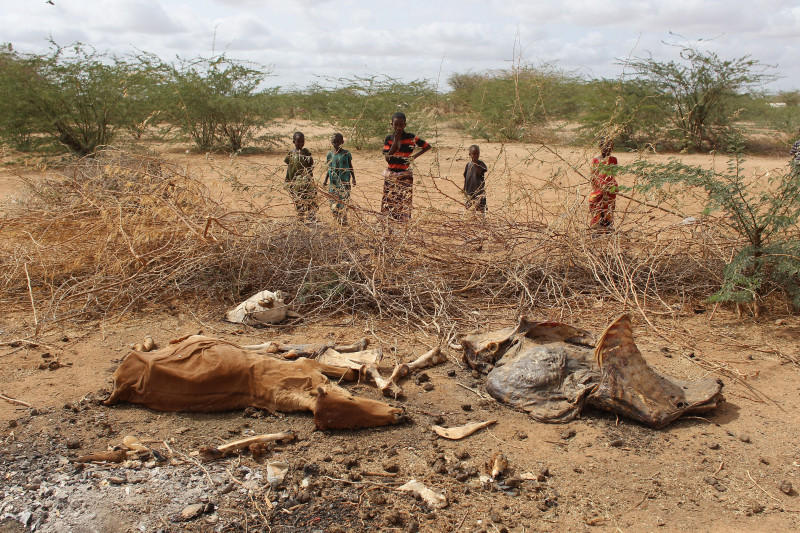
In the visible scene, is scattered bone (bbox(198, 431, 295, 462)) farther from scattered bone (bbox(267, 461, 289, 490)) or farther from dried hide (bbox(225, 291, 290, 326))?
dried hide (bbox(225, 291, 290, 326))

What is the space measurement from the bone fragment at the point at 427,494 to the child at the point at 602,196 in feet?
9.20

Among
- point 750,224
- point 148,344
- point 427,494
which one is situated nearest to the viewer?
point 427,494

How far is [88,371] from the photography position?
335cm

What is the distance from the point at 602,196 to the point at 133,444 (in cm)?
371

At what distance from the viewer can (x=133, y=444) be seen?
2.55m

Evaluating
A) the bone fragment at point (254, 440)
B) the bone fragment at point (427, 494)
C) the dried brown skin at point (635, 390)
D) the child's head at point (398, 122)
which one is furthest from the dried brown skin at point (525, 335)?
the child's head at point (398, 122)

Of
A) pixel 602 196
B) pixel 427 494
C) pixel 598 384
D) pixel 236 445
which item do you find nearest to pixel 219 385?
pixel 236 445

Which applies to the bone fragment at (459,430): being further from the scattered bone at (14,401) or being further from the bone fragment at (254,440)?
the scattered bone at (14,401)

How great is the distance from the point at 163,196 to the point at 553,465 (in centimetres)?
365

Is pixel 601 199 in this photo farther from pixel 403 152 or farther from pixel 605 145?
pixel 403 152

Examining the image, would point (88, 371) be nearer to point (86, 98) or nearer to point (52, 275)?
point (52, 275)

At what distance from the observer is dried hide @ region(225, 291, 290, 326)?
4.04 meters

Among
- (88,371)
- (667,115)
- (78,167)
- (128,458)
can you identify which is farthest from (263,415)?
(667,115)

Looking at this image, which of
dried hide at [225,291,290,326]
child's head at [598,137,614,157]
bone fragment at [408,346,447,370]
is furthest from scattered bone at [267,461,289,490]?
child's head at [598,137,614,157]
